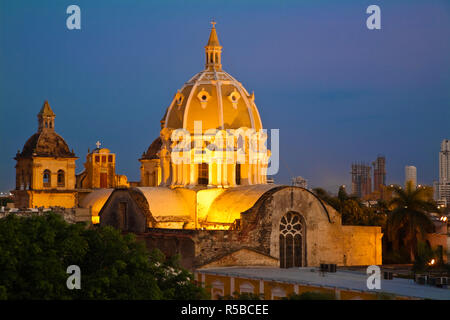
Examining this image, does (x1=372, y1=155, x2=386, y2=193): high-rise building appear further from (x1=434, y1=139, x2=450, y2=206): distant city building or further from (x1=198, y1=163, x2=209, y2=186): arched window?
(x1=198, y1=163, x2=209, y2=186): arched window

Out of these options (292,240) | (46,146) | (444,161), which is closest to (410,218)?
(292,240)

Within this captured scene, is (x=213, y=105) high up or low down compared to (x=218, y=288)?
up

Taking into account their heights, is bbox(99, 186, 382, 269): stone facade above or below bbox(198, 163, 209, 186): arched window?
below

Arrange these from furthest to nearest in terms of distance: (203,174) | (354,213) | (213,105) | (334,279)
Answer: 1. (354,213)
2. (213,105)
3. (203,174)
4. (334,279)

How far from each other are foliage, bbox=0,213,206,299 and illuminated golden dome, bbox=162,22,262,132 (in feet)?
79.1

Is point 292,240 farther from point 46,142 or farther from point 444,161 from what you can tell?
point 444,161

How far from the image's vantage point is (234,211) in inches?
2135

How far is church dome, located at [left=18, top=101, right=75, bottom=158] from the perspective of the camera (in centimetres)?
8256

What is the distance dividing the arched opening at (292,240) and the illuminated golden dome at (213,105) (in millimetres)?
8866

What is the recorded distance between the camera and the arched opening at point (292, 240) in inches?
2076

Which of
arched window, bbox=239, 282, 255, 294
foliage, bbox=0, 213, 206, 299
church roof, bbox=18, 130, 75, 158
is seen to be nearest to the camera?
foliage, bbox=0, 213, 206, 299

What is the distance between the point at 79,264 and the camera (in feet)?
111

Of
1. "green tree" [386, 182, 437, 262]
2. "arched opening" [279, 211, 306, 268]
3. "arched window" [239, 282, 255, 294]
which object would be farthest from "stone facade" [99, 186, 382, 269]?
"green tree" [386, 182, 437, 262]

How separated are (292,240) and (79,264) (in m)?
21.6
